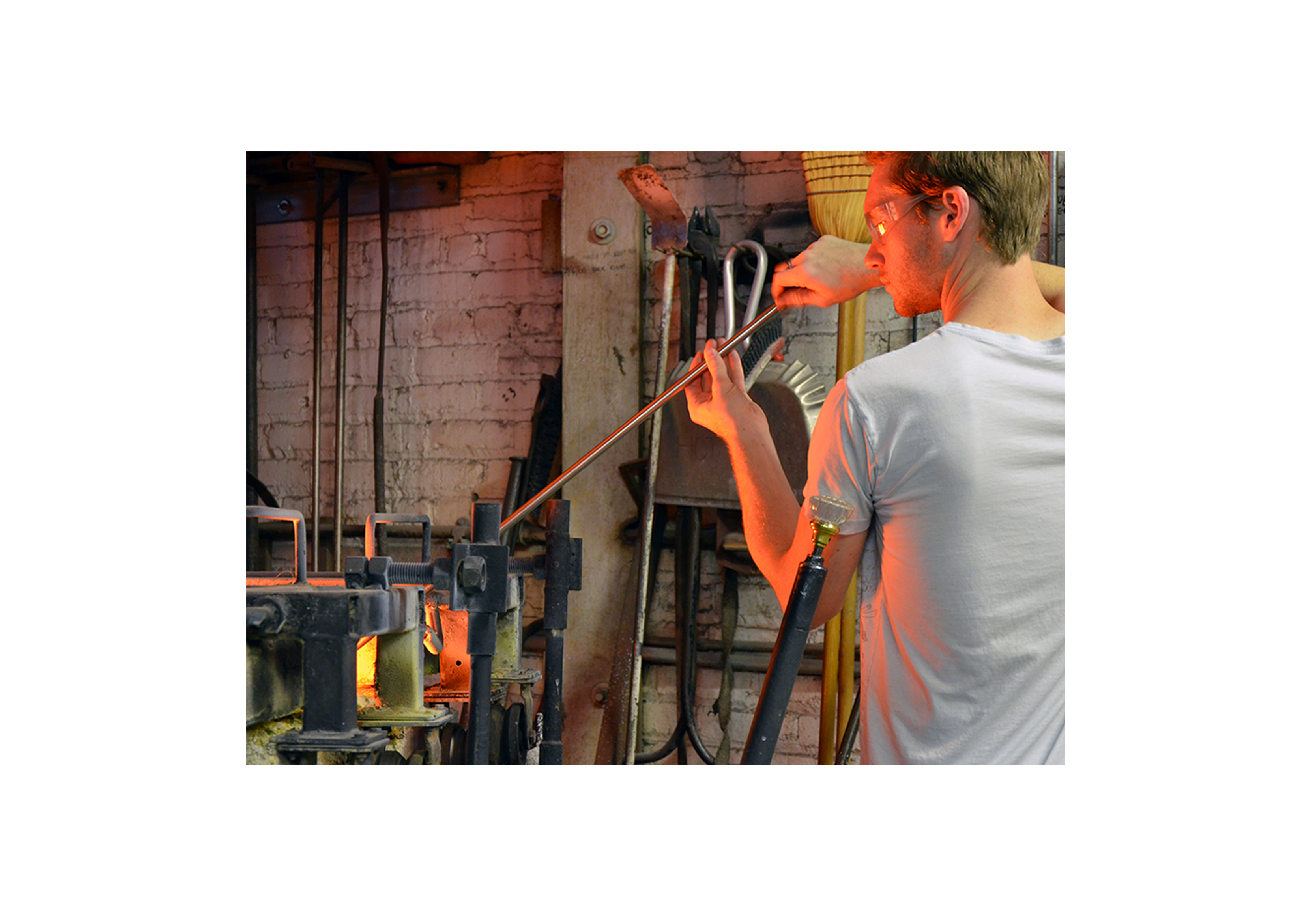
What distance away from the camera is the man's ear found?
4.82ft

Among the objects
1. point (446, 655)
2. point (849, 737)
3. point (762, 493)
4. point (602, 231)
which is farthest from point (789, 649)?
point (602, 231)

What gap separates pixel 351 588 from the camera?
52.2 inches

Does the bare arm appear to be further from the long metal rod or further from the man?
the long metal rod

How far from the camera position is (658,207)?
1696 mm

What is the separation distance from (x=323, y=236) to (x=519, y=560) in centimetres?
100

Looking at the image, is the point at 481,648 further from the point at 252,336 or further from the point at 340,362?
the point at 252,336

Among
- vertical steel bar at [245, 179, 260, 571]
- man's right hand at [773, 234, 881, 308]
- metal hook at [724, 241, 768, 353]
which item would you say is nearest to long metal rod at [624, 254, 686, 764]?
metal hook at [724, 241, 768, 353]

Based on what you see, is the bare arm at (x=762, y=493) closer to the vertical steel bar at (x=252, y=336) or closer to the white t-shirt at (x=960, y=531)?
the white t-shirt at (x=960, y=531)

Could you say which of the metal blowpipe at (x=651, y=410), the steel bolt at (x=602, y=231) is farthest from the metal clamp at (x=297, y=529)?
the steel bolt at (x=602, y=231)

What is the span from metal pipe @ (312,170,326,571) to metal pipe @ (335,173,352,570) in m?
0.04

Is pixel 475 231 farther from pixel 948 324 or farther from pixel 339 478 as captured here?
pixel 948 324

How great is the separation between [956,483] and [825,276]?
0.46m

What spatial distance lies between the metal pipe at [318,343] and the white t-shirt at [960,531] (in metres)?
1.11
